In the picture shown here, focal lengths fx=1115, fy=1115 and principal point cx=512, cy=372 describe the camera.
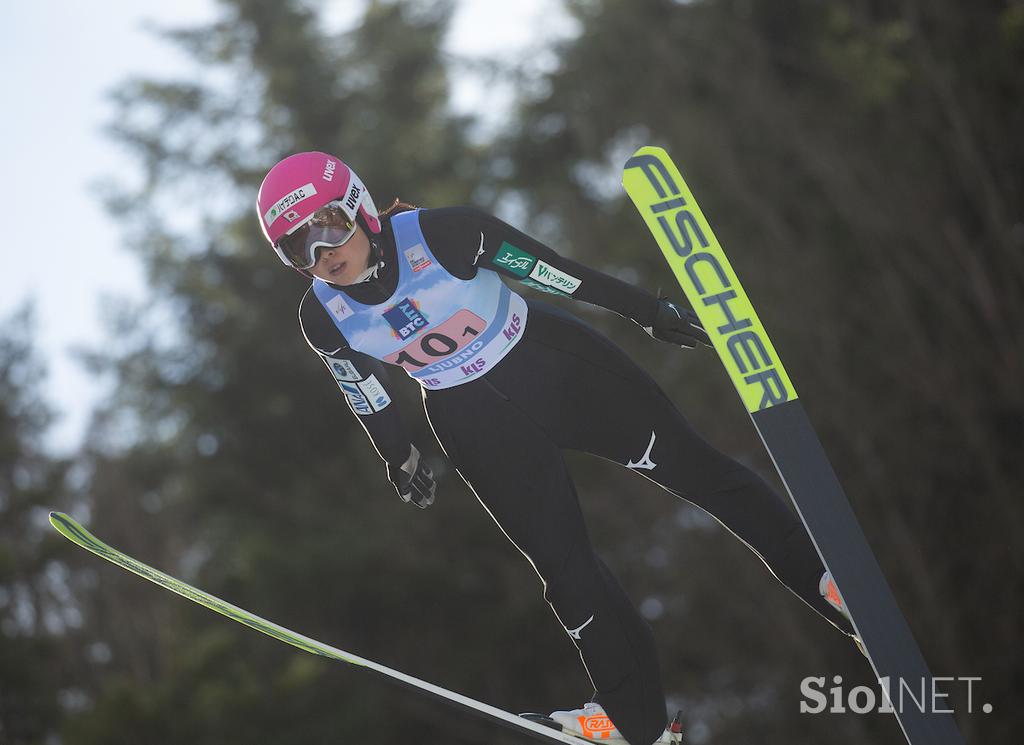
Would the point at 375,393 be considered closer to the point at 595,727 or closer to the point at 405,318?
the point at 405,318

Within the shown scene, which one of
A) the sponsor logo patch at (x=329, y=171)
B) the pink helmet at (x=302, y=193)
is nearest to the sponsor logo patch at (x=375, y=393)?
the pink helmet at (x=302, y=193)

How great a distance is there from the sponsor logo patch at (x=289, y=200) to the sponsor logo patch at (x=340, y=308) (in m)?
0.26

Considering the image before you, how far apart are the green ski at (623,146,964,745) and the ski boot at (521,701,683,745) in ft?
1.93

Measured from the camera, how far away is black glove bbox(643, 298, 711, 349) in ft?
8.96

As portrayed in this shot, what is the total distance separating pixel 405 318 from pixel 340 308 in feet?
0.57

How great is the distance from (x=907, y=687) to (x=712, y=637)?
9.61 m

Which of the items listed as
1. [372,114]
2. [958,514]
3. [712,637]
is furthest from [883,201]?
[372,114]

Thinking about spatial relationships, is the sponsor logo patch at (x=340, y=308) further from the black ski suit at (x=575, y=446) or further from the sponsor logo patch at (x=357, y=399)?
the sponsor logo patch at (x=357, y=399)

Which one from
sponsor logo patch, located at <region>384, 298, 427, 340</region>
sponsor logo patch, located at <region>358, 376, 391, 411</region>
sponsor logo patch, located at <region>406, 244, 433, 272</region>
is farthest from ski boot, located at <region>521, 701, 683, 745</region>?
sponsor logo patch, located at <region>406, 244, 433, 272</region>

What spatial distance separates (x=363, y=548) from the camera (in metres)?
12.0

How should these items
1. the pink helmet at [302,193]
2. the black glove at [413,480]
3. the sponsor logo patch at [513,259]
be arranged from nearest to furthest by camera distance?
1. the pink helmet at [302,193]
2. the sponsor logo patch at [513,259]
3. the black glove at [413,480]

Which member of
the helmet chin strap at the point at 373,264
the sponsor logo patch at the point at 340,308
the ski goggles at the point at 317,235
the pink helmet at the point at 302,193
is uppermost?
the pink helmet at the point at 302,193

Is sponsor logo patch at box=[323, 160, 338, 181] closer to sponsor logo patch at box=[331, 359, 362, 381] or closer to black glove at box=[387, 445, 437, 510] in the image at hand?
sponsor logo patch at box=[331, 359, 362, 381]

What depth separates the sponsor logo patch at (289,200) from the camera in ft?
8.60
